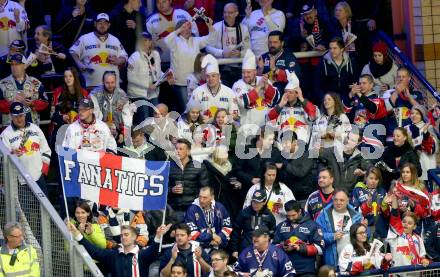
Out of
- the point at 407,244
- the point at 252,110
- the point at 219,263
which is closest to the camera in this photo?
the point at 219,263

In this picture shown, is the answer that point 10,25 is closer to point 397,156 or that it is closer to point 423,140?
point 397,156

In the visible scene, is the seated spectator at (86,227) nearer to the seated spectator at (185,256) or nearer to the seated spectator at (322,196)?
the seated spectator at (185,256)

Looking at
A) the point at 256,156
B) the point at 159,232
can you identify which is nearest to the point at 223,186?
the point at 256,156

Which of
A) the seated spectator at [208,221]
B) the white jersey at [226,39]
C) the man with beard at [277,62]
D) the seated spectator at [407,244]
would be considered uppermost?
the white jersey at [226,39]

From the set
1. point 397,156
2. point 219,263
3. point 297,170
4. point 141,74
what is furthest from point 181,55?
point 219,263

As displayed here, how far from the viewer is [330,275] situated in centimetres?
1855

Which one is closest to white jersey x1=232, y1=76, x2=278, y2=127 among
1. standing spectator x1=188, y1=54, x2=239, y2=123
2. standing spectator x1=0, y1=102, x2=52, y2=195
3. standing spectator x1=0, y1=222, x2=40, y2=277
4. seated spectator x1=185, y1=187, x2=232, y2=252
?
standing spectator x1=188, y1=54, x2=239, y2=123

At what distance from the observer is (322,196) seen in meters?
20.3

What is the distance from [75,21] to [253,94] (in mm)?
3193

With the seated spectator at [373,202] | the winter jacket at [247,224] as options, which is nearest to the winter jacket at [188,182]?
the winter jacket at [247,224]

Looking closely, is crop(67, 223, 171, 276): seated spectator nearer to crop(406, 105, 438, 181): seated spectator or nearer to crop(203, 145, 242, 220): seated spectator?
crop(203, 145, 242, 220): seated spectator

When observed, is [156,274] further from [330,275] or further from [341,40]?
[341,40]

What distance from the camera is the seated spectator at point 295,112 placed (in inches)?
858

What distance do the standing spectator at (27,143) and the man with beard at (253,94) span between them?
9.71 ft
